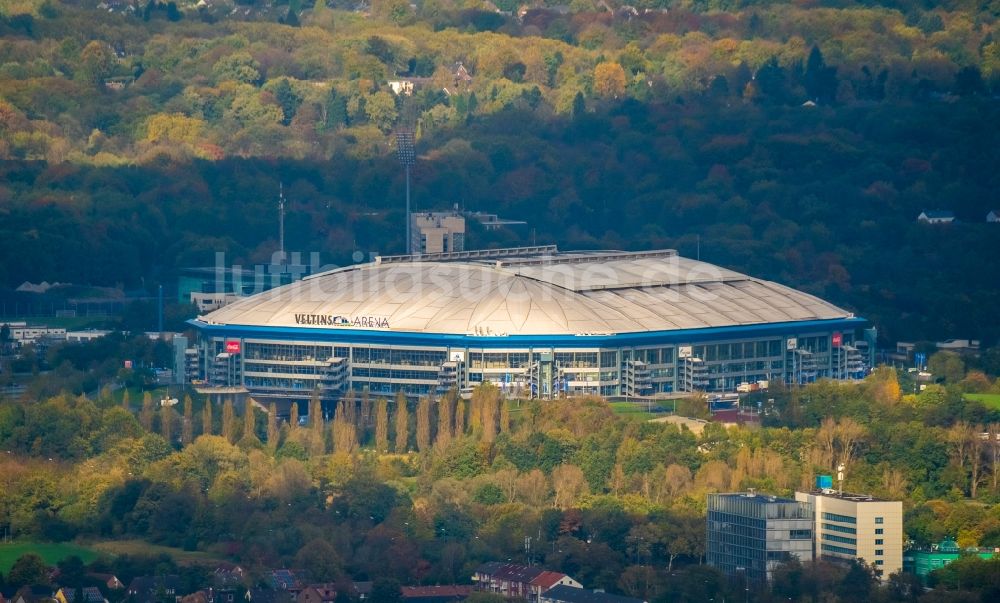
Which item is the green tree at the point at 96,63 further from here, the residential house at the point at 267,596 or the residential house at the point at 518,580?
the residential house at the point at 267,596

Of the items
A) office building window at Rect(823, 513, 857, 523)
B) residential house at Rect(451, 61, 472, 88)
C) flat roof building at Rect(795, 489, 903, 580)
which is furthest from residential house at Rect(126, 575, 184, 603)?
residential house at Rect(451, 61, 472, 88)

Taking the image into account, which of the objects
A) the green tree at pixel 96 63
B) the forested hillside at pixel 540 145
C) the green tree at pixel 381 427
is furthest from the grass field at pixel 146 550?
the green tree at pixel 96 63

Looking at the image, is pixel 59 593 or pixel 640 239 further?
pixel 640 239

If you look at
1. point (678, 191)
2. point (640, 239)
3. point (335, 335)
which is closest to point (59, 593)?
point (335, 335)

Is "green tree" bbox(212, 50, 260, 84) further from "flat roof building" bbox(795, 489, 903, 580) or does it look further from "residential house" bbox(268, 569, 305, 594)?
"flat roof building" bbox(795, 489, 903, 580)

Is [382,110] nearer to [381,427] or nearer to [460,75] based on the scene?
[460,75]

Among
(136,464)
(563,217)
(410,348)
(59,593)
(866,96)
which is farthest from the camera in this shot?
(866,96)

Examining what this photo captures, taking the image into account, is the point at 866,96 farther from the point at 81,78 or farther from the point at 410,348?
the point at 410,348
